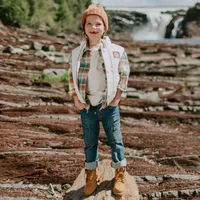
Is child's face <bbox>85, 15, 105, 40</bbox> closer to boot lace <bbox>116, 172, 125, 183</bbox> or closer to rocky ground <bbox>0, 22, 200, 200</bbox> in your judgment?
rocky ground <bbox>0, 22, 200, 200</bbox>

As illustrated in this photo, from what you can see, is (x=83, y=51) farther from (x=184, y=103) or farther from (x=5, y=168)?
(x=184, y=103)

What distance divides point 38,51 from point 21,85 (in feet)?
49.7

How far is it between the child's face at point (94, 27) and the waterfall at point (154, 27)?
4161 inches

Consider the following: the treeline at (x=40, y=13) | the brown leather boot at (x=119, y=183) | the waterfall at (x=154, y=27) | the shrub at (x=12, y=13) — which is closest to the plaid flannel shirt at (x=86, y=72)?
the brown leather boot at (x=119, y=183)

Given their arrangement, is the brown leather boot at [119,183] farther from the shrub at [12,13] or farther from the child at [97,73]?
the shrub at [12,13]

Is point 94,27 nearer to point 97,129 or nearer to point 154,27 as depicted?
point 97,129

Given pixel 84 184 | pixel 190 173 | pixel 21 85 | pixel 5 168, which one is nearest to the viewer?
pixel 84 184

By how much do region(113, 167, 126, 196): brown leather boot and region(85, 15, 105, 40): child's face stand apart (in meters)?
2.01

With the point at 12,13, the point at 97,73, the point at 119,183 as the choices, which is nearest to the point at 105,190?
the point at 119,183

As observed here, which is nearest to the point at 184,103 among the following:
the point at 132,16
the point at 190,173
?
the point at 190,173

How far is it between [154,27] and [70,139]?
357 feet

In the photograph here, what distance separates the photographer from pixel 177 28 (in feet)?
335

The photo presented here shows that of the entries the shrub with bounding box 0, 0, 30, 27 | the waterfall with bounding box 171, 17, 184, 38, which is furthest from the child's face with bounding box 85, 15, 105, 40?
the waterfall with bounding box 171, 17, 184, 38

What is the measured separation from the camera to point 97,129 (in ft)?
15.8
